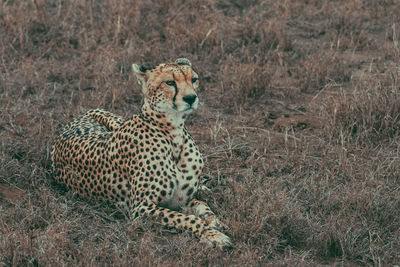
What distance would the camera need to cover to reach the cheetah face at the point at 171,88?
146 inches

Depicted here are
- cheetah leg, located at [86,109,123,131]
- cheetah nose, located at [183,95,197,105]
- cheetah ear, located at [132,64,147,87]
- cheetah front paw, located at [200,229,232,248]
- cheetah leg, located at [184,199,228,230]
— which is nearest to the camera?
cheetah front paw, located at [200,229,232,248]

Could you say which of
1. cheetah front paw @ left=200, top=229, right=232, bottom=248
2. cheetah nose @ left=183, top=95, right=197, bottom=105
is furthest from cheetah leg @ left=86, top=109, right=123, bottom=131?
cheetah front paw @ left=200, top=229, right=232, bottom=248

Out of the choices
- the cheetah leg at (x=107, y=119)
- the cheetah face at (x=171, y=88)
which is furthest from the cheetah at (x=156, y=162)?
the cheetah leg at (x=107, y=119)

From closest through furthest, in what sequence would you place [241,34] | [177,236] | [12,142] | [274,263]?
[274,263], [177,236], [12,142], [241,34]

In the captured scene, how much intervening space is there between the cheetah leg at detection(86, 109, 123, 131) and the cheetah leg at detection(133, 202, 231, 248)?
92cm

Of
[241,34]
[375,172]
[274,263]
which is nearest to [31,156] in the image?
[274,263]

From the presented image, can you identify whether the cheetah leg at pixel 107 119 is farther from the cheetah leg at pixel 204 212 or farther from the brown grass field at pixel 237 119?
the cheetah leg at pixel 204 212

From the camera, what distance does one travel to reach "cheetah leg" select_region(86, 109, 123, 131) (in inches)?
181

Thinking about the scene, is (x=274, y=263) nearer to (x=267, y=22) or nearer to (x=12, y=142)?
(x=12, y=142)

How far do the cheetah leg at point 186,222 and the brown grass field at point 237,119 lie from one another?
0.06m

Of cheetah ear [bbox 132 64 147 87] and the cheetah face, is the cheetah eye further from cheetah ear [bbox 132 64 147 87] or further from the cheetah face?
cheetah ear [bbox 132 64 147 87]

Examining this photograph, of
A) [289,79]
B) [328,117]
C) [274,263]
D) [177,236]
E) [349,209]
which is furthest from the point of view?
[289,79]

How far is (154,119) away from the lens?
3.89 m

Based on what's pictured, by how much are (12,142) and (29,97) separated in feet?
3.16
